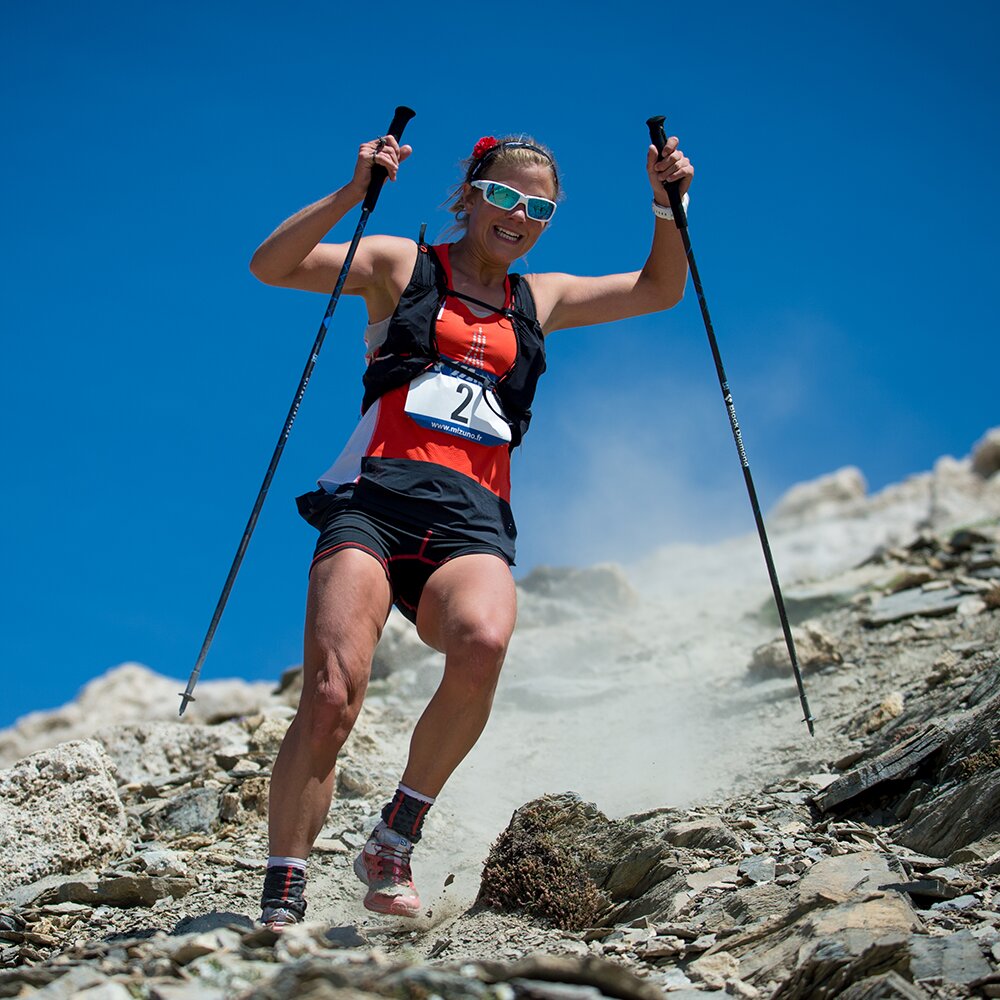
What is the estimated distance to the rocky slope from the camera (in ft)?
12.6

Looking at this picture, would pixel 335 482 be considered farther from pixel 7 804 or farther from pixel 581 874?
pixel 7 804

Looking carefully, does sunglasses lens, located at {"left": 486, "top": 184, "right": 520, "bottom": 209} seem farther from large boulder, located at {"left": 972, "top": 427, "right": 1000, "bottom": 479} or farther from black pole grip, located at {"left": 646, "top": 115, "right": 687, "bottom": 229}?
large boulder, located at {"left": 972, "top": 427, "right": 1000, "bottom": 479}

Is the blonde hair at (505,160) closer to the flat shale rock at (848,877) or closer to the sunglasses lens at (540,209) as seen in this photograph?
the sunglasses lens at (540,209)

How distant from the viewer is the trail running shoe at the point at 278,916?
4516 mm

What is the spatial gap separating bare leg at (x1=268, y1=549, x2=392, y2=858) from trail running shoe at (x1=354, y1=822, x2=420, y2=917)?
0.92ft

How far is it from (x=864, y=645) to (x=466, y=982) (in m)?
8.81

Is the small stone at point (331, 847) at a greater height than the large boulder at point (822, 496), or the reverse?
the large boulder at point (822, 496)

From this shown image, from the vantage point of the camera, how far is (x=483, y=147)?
621 centimetres

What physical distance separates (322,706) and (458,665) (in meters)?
0.58

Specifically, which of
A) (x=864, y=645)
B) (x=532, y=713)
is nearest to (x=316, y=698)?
(x=532, y=713)

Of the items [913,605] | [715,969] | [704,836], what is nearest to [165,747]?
[704,836]

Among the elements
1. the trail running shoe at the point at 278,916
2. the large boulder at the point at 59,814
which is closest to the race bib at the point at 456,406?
the trail running shoe at the point at 278,916

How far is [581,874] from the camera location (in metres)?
5.80

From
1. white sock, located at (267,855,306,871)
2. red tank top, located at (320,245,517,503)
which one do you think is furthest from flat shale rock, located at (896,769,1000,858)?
white sock, located at (267,855,306,871)
